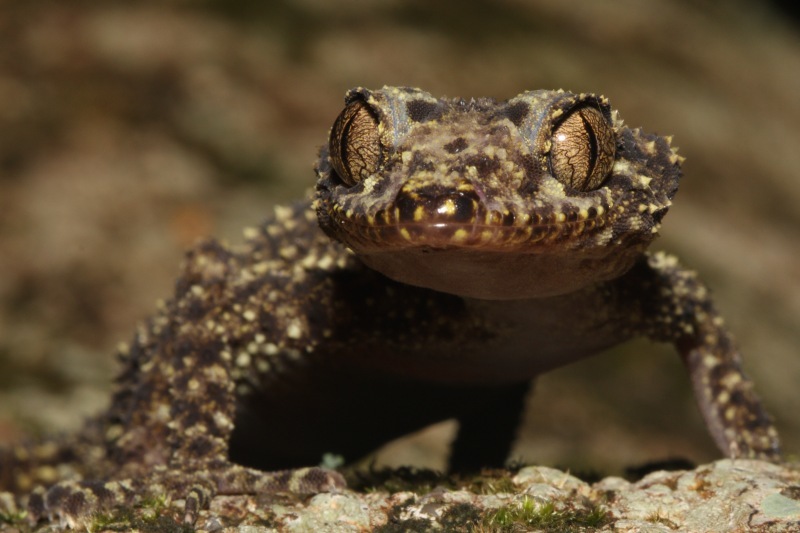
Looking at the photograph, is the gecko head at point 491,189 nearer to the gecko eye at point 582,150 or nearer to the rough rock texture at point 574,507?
the gecko eye at point 582,150

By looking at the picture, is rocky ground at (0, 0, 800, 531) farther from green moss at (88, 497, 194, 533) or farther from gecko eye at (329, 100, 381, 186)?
gecko eye at (329, 100, 381, 186)

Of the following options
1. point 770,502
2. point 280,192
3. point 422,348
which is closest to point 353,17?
point 280,192

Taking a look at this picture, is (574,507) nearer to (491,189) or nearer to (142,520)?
(491,189)

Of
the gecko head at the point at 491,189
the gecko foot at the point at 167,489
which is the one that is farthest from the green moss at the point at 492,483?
the gecko head at the point at 491,189

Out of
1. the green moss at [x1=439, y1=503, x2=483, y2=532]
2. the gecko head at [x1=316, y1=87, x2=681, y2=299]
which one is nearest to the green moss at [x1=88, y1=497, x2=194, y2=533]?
the green moss at [x1=439, y1=503, x2=483, y2=532]

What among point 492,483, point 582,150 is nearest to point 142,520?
point 492,483

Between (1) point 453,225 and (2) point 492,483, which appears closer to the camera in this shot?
(1) point 453,225

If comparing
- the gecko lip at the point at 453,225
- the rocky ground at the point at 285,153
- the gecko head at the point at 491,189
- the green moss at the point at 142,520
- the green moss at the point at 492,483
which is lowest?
the green moss at the point at 142,520

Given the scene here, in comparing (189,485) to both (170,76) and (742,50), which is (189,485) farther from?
(742,50)
